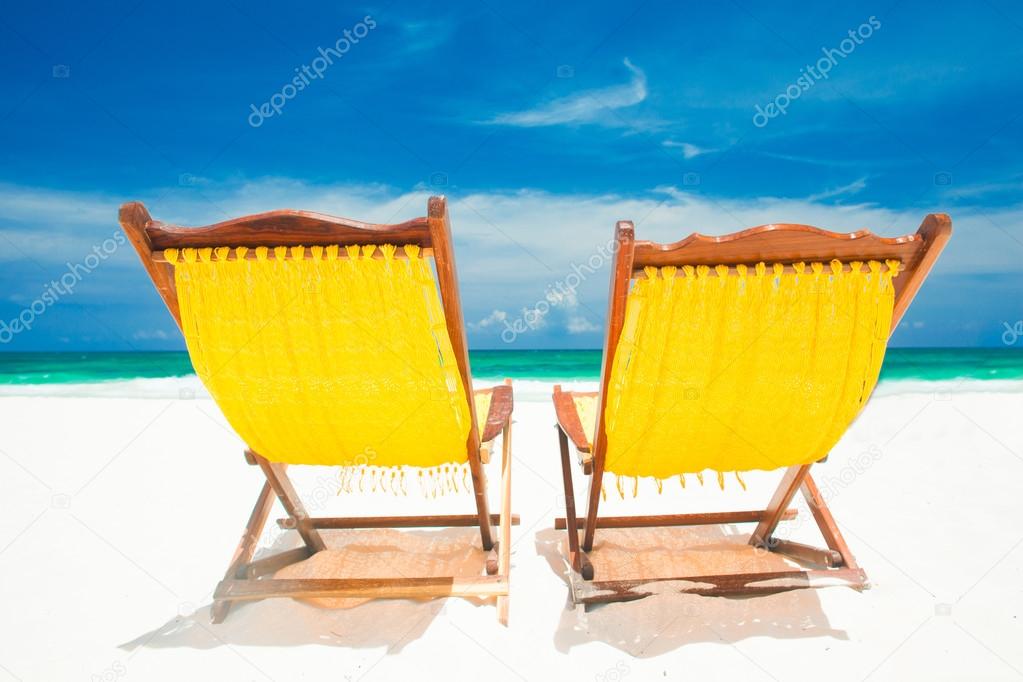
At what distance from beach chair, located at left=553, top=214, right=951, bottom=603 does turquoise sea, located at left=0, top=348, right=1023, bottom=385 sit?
29.1 ft

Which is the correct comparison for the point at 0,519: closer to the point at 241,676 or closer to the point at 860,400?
the point at 241,676

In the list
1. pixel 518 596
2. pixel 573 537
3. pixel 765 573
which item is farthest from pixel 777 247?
pixel 518 596

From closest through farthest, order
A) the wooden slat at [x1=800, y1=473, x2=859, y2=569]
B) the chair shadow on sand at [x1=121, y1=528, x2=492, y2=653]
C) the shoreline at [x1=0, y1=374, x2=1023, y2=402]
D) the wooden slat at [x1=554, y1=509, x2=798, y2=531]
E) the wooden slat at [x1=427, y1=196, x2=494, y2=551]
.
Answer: the wooden slat at [x1=427, y1=196, x2=494, y2=551] < the chair shadow on sand at [x1=121, y1=528, x2=492, y2=653] < the wooden slat at [x1=800, y1=473, x2=859, y2=569] < the wooden slat at [x1=554, y1=509, x2=798, y2=531] < the shoreline at [x1=0, y1=374, x2=1023, y2=402]

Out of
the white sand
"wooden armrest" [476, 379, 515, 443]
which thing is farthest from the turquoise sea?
"wooden armrest" [476, 379, 515, 443]

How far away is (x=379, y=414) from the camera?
1.53 m

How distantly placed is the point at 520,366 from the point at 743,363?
38.5 feet

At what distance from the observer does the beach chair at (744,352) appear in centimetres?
128

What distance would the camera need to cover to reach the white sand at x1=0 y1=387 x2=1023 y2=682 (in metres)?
1.48

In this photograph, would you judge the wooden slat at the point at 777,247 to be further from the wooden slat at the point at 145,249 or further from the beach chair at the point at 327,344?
the wooden slat at the point at 145,249

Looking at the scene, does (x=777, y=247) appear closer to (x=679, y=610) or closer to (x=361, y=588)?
(x=679, y=610)

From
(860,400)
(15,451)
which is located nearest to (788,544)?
(860,400)

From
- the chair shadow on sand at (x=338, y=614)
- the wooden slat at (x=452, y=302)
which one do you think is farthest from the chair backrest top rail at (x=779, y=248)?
the chair shadow on sand at (x=338, y=614)

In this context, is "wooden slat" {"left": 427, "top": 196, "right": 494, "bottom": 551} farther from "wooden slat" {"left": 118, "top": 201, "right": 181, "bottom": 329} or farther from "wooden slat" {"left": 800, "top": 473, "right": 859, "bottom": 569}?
"wooden slat" {"left": 800, "top": 473, "right": 859, "bottom": 569}

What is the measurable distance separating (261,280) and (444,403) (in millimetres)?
576
